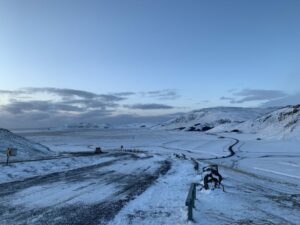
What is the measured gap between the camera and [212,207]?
44.5 ft

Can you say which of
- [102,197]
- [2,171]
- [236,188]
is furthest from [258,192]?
[2,171]

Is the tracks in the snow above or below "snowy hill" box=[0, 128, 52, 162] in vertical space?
below

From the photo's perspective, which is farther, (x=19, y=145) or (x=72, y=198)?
(x=19, y=145)

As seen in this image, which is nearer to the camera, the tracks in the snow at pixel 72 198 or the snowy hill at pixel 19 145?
the tracks in the snow at pixel 72 198

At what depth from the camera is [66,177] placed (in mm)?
21719

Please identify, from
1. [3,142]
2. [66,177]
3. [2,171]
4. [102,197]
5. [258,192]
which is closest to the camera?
[102,197]

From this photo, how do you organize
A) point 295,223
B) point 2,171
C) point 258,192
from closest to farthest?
point 295,223 < point 258,192 < point 2,171

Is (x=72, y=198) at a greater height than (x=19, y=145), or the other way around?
(x=19, y=145)

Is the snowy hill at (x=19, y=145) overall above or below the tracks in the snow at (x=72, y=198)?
above

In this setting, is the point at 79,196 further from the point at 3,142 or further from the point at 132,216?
the point at 3,142

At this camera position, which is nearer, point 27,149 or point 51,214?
point 51,214

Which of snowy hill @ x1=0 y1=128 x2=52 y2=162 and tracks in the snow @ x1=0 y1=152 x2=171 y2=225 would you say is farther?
snowy hill @ x1=0 y1=128 x2=52 y2=162

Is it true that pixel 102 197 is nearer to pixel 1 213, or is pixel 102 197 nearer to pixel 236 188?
pixel 1 213

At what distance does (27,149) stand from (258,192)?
3420 centimetres
